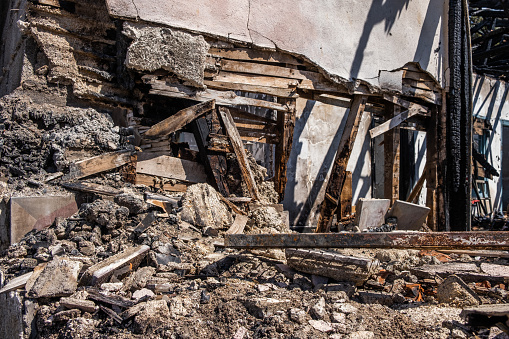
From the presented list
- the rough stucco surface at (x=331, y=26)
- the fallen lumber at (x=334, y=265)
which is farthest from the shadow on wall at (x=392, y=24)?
the fallen lumber at (x=334, y=265)

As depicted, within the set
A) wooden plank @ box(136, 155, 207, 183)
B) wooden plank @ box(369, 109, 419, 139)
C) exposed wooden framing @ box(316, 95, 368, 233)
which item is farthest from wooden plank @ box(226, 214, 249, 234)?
wooden plank @ box(369, 109, 419, 139)

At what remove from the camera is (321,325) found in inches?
77.9

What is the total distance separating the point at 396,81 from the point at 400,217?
2.33 m

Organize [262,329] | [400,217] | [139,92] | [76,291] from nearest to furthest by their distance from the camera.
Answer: [262,329] < [76,291] < [139,92] < [400,217]

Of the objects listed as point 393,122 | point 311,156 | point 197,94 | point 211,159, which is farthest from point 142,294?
point 393,122

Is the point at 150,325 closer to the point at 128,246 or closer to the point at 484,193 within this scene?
the point at 128,246

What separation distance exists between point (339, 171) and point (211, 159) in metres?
2.26

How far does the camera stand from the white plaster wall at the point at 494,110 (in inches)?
384

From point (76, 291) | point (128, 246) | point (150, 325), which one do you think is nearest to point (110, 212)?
point (128, 246)

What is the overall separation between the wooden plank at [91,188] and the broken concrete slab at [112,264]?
93cm

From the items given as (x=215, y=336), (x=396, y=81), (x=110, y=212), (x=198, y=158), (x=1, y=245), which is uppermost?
(x=396, y=81)

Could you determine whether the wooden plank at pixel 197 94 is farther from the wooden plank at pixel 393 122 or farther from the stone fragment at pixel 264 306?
the stone fragment at pixel 264 306

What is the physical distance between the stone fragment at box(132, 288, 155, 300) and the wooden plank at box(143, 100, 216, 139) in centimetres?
225

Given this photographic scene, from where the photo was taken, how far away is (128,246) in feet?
9.83
